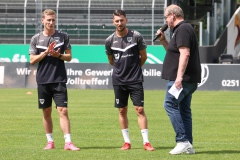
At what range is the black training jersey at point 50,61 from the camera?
35.6ft

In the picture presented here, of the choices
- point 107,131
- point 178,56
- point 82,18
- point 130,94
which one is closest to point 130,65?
point 130,94

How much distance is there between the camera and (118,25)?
10.7m

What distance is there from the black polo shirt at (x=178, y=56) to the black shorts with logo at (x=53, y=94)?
1.64 meters

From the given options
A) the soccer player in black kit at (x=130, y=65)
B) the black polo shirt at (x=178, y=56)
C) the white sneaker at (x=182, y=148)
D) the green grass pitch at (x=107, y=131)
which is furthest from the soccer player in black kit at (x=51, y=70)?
the black polo shirt at (x=178, y=56)

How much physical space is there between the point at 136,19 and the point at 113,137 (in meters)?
27.1

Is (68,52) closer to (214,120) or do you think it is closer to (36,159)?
(36,159)

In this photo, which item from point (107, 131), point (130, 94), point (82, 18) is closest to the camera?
point (130, 94)

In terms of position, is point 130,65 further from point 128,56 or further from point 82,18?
point 82,18

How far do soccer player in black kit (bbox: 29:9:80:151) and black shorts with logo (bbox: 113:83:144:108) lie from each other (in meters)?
0.82

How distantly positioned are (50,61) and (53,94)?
506mm

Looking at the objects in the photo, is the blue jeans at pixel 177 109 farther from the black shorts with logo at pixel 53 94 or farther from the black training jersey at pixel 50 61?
Result: the black training jersey at pixel 50 61

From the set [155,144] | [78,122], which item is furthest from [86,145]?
[78,122]

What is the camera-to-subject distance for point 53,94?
1093 cm

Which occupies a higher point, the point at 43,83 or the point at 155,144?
the point at 43,83
